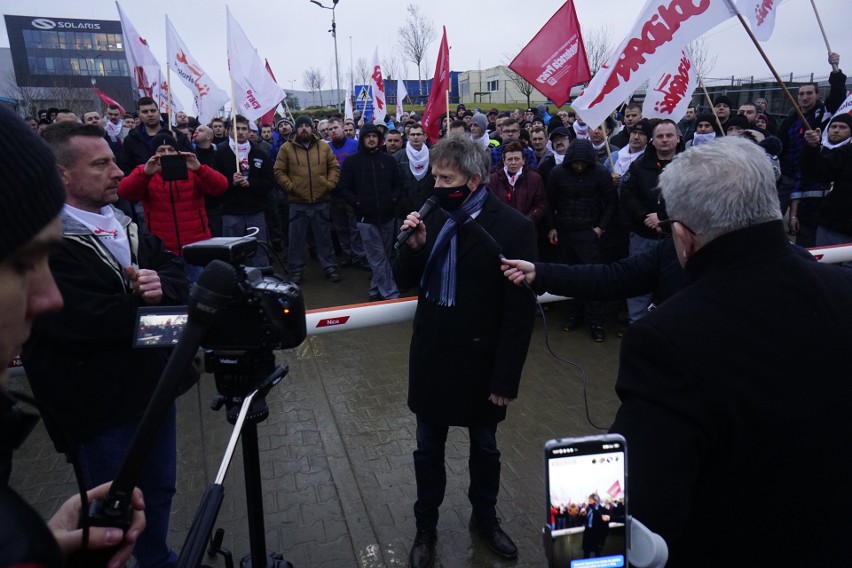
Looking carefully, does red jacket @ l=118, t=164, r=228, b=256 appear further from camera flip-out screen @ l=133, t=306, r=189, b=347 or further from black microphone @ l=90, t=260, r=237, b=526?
black microphone @ l=90, t=260, r=237, b=526

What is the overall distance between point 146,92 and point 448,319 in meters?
7.96

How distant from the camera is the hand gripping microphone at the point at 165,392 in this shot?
1353mm

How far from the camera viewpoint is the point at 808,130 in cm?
576

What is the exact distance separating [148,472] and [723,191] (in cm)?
258

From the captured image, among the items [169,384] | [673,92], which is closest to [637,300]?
[673,92]

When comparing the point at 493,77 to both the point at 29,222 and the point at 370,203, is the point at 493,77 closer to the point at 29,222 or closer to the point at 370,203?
the point at 370,203

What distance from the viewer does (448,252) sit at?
286 cm

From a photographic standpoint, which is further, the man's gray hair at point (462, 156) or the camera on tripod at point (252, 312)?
the man's gray hair at point (462, 156)

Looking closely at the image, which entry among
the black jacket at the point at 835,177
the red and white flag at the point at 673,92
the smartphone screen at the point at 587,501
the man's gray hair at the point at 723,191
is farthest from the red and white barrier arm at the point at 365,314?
the black jacket at the point at 835,177

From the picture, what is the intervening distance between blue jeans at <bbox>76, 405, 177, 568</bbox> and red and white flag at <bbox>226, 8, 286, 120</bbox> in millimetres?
5857

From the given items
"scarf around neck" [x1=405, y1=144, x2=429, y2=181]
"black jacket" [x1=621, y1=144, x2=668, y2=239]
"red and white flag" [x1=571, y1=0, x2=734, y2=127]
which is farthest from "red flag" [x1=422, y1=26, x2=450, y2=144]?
"black jacket" [x1=621, y1=144, x2=668, y2=239]

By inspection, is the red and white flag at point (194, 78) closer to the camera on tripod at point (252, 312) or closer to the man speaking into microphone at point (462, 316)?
the man speaking into microphone at point (462, 316)

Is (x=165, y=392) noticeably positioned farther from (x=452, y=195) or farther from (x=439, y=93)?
(x=439, y=93)

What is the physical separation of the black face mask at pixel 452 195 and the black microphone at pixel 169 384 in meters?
1.49
